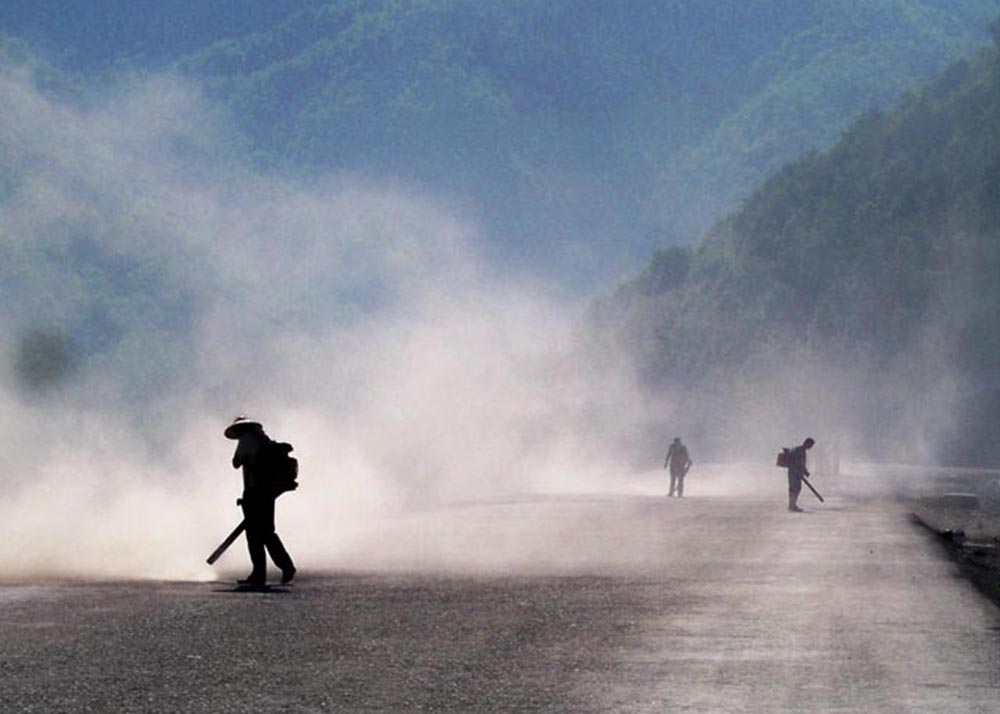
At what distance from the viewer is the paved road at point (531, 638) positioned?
10.9 meters

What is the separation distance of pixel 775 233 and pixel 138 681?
140m

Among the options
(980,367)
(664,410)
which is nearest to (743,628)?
(980,367)

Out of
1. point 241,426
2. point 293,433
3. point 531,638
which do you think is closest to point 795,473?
point 293,433

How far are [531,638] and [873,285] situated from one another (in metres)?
112

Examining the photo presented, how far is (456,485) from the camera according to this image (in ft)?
196

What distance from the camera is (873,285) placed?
4862 inches

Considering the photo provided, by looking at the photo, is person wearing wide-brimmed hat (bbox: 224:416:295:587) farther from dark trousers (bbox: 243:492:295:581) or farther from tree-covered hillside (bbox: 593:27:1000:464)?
tree-covered hillside (bbox: 593:27:1000:464)

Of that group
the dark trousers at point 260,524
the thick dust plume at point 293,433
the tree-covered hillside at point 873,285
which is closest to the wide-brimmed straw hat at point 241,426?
the dark trousers at point 260,524

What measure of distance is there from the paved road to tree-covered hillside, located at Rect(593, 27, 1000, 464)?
77.2 meters

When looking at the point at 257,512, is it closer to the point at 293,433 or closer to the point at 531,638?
the point at 531,638

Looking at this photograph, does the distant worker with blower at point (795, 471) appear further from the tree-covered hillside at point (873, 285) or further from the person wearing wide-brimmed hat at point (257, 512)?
the tree-covered hillside at point (873, 285)

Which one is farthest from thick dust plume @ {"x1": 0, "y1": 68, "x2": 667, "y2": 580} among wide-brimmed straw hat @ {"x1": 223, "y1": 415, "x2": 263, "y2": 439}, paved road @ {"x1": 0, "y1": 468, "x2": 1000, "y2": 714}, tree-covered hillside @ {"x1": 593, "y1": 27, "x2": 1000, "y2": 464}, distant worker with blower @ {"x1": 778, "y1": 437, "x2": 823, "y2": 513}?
tree-covered hillside @ {"x1": 593, "y1": 27, "x2": 1000, "y2": 464}

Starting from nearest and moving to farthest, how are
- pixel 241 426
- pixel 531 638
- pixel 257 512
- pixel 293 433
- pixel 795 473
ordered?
pixel 531 638 < pixel 257 512 < pixel 241 426 < pixel 795 473 < pixel 293 433

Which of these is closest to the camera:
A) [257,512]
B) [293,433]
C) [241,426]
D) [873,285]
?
[257,512]
